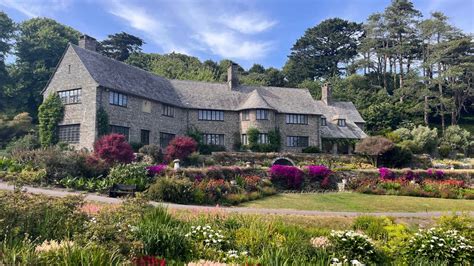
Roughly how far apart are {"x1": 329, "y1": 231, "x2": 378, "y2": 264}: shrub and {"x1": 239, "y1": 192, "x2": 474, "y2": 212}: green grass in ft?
34.2

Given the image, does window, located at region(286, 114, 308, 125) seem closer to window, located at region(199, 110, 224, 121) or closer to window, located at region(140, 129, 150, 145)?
window, located at region(199, 110, 224, 121)

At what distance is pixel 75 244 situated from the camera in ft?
19.7

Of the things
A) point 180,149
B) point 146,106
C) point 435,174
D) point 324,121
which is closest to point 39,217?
point 180,149

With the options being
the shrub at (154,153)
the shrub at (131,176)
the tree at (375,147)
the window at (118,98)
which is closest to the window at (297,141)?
the tree at (375,147)

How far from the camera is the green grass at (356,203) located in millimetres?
19812

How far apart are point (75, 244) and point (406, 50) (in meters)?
66.9

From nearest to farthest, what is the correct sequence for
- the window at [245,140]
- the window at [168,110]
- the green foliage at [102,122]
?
1. the green foliage at [102,122]
2. the window at [168,110]
3. the window at [245,140]

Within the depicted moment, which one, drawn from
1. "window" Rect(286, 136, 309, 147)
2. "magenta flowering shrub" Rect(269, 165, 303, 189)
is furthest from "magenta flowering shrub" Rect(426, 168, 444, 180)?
"window" Rect(286, 136, 309, 147)

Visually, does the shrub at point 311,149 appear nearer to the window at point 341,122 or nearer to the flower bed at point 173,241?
the window at point 341,122

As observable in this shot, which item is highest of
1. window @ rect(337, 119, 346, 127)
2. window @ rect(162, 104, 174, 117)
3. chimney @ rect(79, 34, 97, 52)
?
chimney @ rect(79, 34, 97, 52)

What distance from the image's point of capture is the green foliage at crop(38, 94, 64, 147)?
32.7 metres

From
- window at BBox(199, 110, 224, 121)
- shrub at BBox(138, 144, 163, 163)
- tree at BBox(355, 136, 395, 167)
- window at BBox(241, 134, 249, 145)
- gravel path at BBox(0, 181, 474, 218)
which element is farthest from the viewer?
window at BBox(199, 110, 224, 121)

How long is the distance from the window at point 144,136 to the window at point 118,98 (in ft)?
10.5

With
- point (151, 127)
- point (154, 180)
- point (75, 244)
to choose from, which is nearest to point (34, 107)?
point (151, 127)
